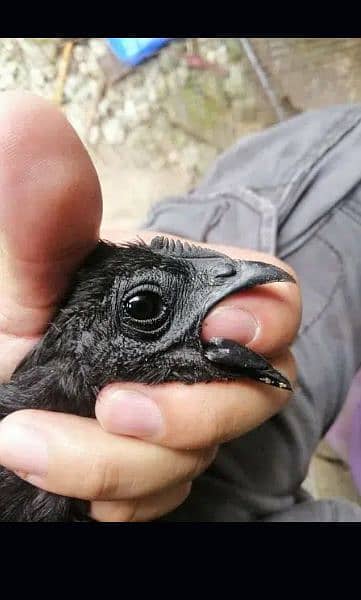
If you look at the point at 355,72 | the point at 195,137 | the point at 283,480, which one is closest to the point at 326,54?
the point at 355,72

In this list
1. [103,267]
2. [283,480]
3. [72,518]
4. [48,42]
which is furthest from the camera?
[48,42]

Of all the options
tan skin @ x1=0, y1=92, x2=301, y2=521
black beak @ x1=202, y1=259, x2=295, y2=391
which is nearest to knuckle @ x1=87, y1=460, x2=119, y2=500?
tan skin @ x1=0, y1=92, x2=301, y2=521

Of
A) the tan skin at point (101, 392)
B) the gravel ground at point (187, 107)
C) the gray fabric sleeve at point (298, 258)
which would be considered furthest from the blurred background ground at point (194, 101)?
the tan skin at point (101, 392)

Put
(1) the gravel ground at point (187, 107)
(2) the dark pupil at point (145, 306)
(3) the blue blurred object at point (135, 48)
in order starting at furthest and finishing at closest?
(1) the gravel ground at point (187, 107) < (3) the blue blurred object at point (135, 48) < (2) the dark pupil at point (145, 306)

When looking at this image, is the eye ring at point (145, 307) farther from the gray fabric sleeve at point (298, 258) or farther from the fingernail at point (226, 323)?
the gray fabric sleeve at point (298, 258)

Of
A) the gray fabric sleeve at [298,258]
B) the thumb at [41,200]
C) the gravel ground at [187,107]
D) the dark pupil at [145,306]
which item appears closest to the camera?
the thumb at [41,200]

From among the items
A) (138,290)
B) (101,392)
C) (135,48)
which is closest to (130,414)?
(101,392)

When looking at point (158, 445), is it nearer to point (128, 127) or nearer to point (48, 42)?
point (48, 42)
